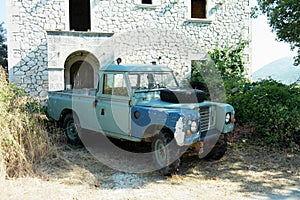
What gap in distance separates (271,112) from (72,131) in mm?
4832

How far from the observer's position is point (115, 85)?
600cm

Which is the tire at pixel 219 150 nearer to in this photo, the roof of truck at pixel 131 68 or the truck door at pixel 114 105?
the truck door at pixel 114 105

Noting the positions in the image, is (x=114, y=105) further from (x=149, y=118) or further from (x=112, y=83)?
(x=149, y=118)

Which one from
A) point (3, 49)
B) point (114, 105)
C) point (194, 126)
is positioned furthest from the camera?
point (3, 49)

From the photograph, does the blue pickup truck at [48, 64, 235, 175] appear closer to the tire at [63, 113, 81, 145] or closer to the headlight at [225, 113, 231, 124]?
the headlight at [225, 113, 231, 124]

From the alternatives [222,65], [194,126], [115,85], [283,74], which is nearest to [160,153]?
[194,126]

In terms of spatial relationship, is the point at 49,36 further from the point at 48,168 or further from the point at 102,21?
the point at 48,168

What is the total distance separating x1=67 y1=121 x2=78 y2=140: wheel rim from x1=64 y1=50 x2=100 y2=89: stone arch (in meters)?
5.33

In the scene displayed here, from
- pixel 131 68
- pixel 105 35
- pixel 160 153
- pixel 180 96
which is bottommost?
pixel 160 153

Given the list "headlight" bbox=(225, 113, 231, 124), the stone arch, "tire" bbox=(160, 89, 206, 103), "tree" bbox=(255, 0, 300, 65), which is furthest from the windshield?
the stone arch

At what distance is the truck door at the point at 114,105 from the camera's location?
18.7ft

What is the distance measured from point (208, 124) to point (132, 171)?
5.47ft

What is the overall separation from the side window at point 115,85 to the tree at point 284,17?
583 centimetres

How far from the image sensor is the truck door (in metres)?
5.70
